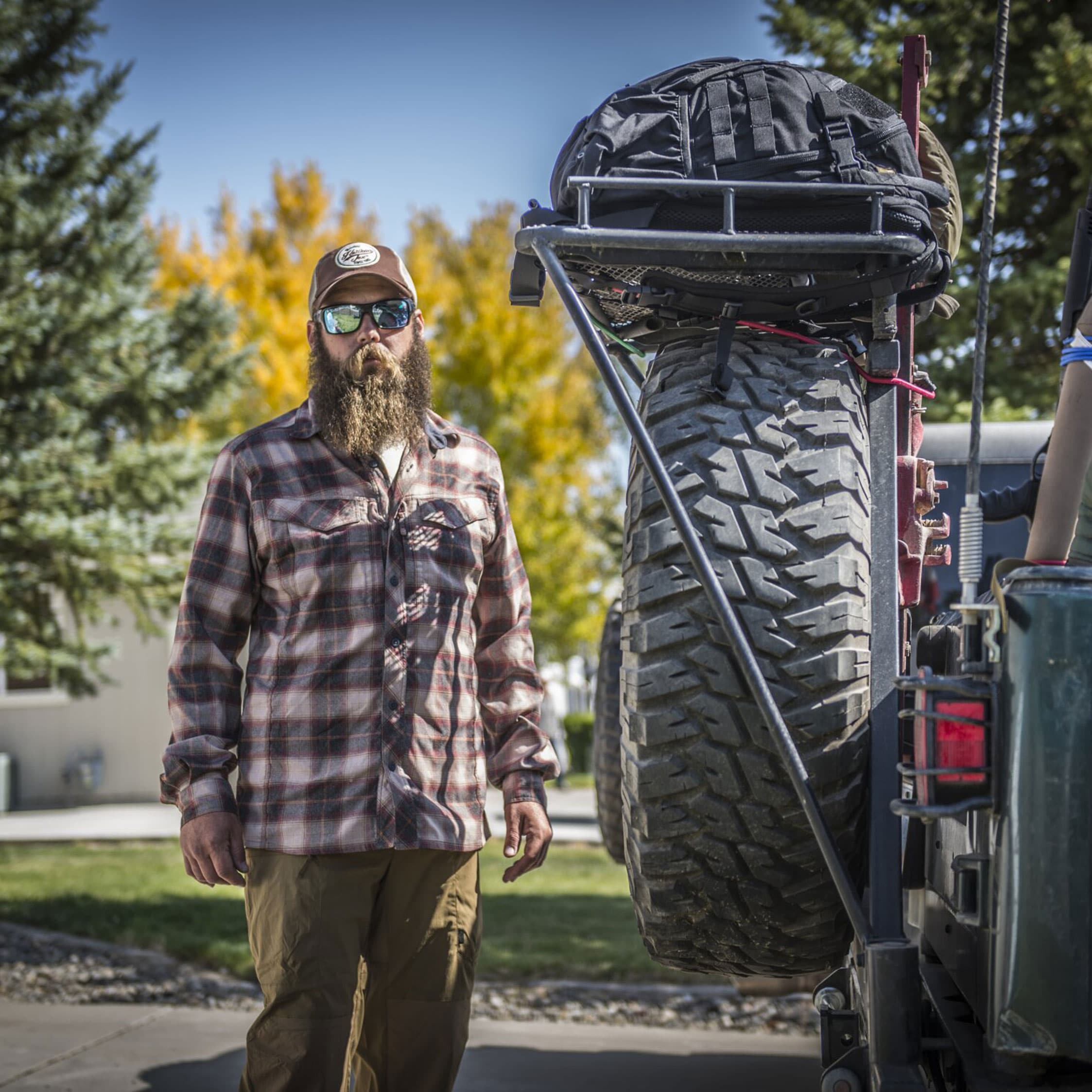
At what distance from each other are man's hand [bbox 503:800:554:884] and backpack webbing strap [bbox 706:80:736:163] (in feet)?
4.87

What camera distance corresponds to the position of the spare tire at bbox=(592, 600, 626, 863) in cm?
425

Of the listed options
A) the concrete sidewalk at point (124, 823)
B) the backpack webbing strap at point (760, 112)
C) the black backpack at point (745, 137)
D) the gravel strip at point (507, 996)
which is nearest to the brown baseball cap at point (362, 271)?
the black backpack at point (745, 137)

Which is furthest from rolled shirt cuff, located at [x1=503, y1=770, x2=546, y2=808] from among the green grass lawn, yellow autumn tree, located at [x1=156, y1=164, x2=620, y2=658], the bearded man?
yellow autumn tree, located at [x1=156, y1=164, x2=620, y2=658]

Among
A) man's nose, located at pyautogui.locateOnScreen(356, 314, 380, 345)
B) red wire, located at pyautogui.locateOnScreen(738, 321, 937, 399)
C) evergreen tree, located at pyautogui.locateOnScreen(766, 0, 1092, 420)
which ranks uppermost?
evergreen tree, located at pyautogui.locateOnScreen(766, 0, 1092, 420)

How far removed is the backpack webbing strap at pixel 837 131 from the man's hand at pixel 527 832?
154cm

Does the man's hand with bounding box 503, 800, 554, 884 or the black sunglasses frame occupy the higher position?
the black sunglasses frame

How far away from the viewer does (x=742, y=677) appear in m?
2.29

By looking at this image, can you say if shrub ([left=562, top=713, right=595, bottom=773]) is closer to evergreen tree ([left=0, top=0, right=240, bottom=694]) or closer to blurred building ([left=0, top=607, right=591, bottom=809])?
blurred building ([left=0, top=607, right=591, bottom=809])

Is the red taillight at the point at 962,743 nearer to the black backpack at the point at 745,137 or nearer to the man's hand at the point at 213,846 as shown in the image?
the black backpack at the point at 745,137

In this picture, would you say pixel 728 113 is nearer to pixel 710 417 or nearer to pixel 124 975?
pixel 710 417

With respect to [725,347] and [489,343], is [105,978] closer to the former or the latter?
[725,347]

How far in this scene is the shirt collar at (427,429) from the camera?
3.01 metres

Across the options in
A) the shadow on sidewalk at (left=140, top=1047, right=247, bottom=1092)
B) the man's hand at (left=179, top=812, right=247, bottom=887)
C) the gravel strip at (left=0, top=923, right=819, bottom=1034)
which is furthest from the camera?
the gravel strip at (left=0, top=923, right=819, bottom=1034)

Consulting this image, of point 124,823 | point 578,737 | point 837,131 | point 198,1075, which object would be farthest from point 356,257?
point 578,737
